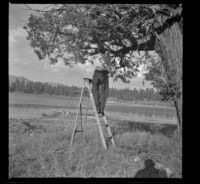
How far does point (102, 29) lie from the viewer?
24.2 feet

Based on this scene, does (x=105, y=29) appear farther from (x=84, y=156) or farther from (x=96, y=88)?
(x=84, y=156)

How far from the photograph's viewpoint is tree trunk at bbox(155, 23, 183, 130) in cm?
643

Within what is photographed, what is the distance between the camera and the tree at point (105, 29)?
6.53m

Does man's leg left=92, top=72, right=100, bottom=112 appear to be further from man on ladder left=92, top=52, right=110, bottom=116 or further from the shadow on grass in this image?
the shadow on grass

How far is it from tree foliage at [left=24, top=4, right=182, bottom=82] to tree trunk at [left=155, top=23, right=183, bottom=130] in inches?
7.9

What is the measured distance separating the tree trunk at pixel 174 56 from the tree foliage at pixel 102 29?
20cm

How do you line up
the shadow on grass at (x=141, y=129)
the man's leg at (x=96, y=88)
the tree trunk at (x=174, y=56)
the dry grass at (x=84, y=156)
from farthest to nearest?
1. the shadow on grass at (x=141, y=129)
2. the man's leg at (x=96, y=88)
3. the tree trunk at (x=174, y=56)
4. the dry grass at (x=84, y=156)

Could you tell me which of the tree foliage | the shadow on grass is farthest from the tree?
the shadow on grass

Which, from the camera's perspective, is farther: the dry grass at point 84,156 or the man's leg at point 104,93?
the man's leg at point 104,93

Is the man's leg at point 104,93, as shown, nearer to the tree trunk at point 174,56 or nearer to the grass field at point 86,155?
the grass field at point 86,155

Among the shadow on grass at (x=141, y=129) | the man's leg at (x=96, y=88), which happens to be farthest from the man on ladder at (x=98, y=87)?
the shadow on grass at (x=141, y=129)

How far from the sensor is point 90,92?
23.5 ft

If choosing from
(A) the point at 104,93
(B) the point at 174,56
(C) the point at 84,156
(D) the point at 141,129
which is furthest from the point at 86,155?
(D) the point at 141,129
